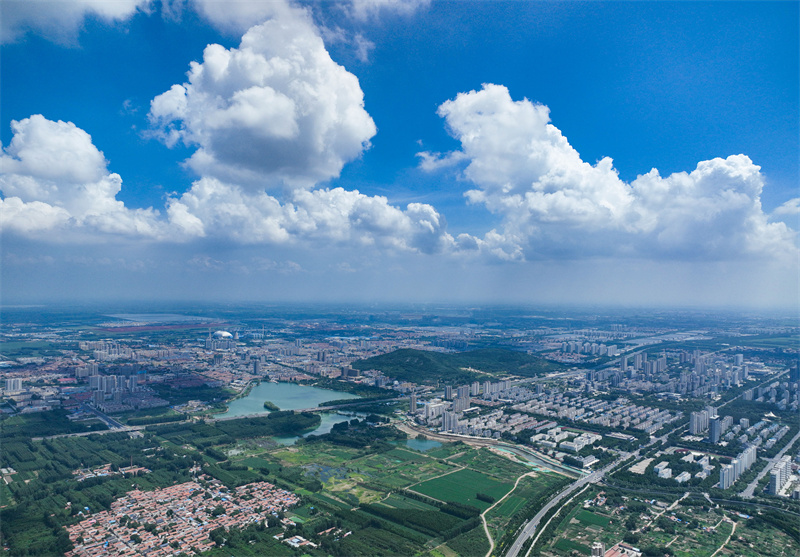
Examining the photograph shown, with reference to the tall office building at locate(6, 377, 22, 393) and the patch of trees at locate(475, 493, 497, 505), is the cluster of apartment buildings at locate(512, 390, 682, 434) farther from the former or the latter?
the tall office building at locate(6, 377, 22, 393)

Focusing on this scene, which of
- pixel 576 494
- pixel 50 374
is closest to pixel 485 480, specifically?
pixel 576 494

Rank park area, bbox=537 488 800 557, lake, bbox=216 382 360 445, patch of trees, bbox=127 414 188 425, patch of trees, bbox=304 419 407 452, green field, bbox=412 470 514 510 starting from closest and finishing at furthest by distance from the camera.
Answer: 1. park area, bbox=537 488 800 557
2. green field, bbox=412 470 514 510
3. patch of trees, bbox=304 419 407 452
4. patch of trees, bbox=127 414 188 425
5. lake, bbox=216 382 360 445

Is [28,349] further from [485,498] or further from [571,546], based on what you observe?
[571,546]

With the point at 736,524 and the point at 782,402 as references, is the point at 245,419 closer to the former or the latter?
the point at 736,524

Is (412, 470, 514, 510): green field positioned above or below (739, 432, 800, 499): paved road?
below

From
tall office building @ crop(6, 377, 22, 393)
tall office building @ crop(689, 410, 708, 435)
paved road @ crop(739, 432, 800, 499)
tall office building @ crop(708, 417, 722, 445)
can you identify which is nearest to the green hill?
tall office building @ crop(689, 410, 708, 435)

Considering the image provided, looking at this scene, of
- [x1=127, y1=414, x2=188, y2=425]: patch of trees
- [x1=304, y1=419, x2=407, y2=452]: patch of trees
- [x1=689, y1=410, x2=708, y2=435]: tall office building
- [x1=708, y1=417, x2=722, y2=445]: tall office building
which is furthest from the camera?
[x1=127, y1=414, x2=188, y2=425]: patch of trees

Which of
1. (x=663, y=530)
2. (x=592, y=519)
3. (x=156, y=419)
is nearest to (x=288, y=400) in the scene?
(x=156, y=419)
